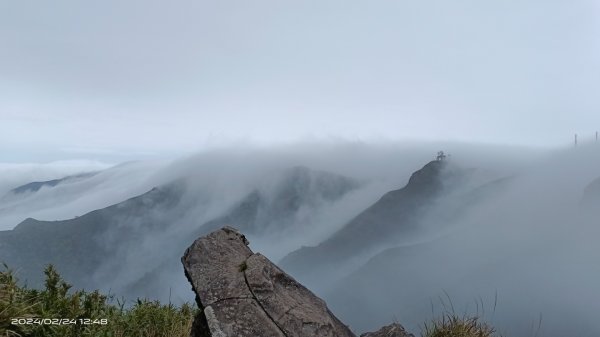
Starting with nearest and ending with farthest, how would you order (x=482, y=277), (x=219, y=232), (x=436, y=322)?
(x=219, y=232) < (x=436, y=322) < (x=482, y=277)

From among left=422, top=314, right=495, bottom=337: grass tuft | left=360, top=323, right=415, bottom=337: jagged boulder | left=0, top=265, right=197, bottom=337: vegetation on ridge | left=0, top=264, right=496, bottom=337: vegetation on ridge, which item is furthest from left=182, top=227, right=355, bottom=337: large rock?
left=422, top=314, right=495, bottom=337: grass tuft

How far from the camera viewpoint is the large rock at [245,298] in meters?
7.54

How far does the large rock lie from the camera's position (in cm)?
754

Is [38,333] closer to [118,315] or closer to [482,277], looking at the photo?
[118,315]

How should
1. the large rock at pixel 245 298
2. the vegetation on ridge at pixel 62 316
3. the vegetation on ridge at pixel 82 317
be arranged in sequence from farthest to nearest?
the large rock at pixel 245 298
the vegetation on ridge at pixel 82 317
the vegetation on ridge at pixel 62 316

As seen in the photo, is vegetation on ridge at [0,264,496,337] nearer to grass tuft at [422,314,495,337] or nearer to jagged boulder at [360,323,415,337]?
grass tuft at [422,314,495,337]

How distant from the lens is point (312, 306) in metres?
8.80

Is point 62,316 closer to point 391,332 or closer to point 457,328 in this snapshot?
point 391,332

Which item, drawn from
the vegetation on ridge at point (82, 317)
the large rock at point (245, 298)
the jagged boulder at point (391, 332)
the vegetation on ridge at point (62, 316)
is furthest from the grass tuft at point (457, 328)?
the vegetation on ridge at point (62, 316)

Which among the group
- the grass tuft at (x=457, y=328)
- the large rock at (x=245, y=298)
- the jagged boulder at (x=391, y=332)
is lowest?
the grass tuft at (x=457, y=328)

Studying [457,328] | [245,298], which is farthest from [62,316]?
[457,328]

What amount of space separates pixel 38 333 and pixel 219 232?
3.45 metres

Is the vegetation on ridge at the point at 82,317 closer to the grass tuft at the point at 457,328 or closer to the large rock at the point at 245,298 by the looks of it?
the grass tuft at the point at 457,328

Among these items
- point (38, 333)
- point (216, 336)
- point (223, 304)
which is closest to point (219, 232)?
point (223, 304)
